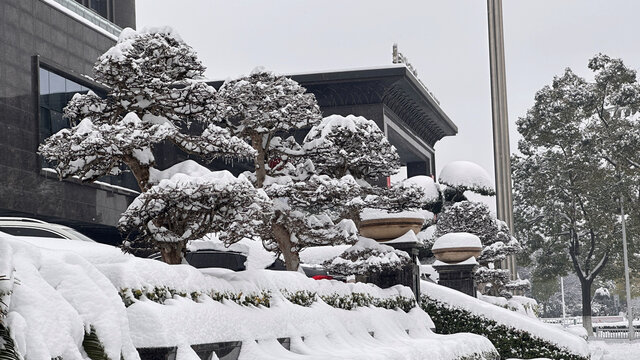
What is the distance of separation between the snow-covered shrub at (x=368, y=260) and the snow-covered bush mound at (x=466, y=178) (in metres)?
13.2

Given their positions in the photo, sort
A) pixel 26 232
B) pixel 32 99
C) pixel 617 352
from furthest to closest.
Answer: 1. pixel 617 352
2. pixel 32 99
3. pixel 26 232

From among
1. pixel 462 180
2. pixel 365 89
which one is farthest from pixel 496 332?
pixel 365 89

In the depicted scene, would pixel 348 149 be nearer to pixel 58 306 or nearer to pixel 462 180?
pixel 462 180

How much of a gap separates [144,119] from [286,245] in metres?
4.82

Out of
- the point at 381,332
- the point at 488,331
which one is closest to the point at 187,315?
the point at 381,332

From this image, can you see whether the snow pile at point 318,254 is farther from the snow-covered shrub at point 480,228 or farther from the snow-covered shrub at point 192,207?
the snow-covered shrub at point 192,207

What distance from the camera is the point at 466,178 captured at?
3042 cm

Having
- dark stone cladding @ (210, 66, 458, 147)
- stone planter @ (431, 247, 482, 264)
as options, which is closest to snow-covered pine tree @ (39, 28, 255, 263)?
stone planter @ (431, 247, 482, 264)

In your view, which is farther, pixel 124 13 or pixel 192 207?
pixel 124 13

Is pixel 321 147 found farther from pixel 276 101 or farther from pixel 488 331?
pixel 488 331

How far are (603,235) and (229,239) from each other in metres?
40.2

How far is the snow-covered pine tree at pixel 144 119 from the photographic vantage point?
11.7m

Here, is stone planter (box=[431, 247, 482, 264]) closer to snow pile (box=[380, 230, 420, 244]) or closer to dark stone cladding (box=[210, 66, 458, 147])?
snow pile (box=[380, 230, 420, 244])

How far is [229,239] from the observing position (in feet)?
42.5
